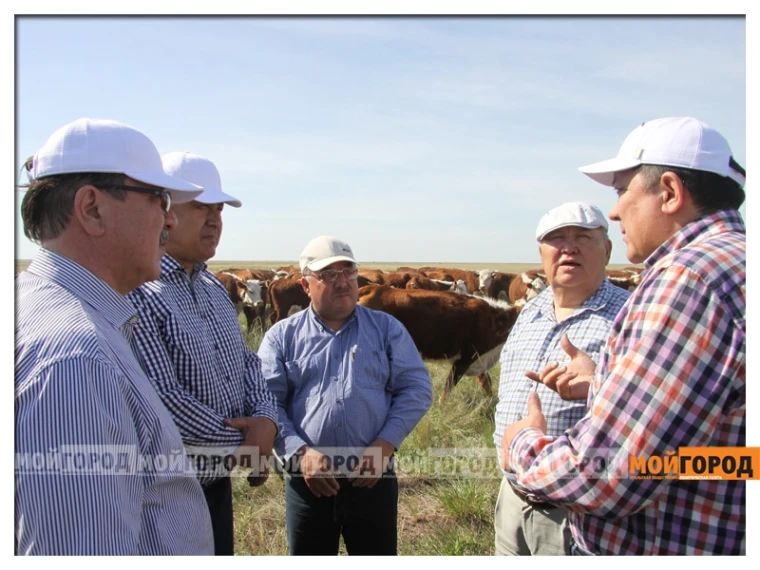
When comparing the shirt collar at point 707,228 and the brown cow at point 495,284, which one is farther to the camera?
the brown cow at point 495,284

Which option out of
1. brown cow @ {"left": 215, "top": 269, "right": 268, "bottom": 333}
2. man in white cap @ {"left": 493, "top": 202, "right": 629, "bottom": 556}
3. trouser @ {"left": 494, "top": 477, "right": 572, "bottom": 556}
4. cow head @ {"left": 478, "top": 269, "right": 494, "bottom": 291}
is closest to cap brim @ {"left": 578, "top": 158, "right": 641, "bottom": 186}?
man in white cap @ {"left": 493, "top": 202, "right": 629, "bottom": 556}

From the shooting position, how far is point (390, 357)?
3.75 metres

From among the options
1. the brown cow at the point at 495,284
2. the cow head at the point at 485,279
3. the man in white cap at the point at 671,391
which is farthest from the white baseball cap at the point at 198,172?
the cow head at the point at 485,279

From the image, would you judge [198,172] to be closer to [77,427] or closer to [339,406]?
[339,406]

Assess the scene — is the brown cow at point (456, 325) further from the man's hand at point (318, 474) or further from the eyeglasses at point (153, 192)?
the eyeglasses at point (153, 192)

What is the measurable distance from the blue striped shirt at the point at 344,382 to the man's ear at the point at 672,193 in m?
1.88

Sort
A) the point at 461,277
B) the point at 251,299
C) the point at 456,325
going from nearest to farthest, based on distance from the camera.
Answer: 1. the point at 456,325
2. the point at 251,299
3. the point at 461,277

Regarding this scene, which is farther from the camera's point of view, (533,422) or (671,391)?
(533,422)

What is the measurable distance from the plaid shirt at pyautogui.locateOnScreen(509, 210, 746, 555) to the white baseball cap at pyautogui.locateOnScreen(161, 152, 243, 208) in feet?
6.88

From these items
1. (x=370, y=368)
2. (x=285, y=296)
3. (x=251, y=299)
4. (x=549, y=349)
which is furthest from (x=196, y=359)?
(x=251, y=299)

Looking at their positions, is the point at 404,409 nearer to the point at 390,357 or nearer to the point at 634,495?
the point at 390,357

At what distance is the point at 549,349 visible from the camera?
11.0ft

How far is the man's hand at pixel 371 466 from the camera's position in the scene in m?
3.43

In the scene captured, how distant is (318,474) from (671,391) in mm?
2108
